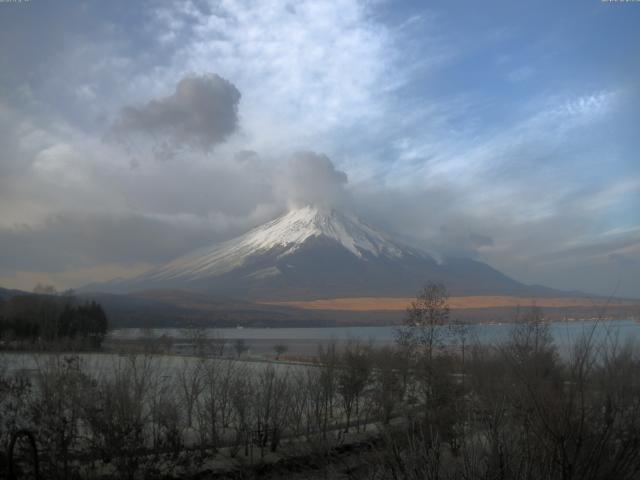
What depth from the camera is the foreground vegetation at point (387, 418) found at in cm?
548

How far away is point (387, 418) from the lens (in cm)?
1631

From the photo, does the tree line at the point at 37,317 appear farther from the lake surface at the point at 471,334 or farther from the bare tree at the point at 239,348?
the bare tree at the point at 239,348

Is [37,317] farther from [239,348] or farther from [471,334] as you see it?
[471,334]

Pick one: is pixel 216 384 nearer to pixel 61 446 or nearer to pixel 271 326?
pixel 61 446

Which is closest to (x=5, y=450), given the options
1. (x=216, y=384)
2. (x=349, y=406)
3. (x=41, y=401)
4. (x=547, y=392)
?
(x=41, y=401)

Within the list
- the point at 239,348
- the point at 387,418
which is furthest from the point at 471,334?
the point at 239,348

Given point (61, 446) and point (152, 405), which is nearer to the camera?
point (61, 446)

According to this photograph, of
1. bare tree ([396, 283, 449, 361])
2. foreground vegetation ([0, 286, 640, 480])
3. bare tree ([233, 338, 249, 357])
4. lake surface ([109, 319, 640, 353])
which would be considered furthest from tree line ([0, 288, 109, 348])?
foreground vegetation ([0, 286, 640, 480])

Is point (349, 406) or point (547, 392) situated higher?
point (547, 392)

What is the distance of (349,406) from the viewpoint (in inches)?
962

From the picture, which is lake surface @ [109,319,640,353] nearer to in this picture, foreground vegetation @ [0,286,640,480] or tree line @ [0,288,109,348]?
foreground vegetation @ [0,286,640,480]

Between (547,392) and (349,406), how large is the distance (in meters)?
19.3

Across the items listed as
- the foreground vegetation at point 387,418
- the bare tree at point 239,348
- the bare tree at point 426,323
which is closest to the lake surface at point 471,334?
the foreground vegetation at point 387,418

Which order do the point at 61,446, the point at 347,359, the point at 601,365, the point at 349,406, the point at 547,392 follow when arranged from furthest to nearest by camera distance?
the point at 347,359, the point at 349,406, the point at 61,446, the point at 601,365, the point at 547,392
